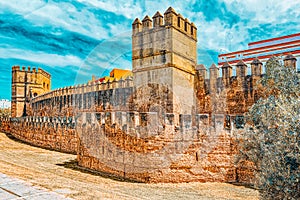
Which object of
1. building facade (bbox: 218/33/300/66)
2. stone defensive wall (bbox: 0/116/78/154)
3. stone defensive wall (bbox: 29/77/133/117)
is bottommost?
stone defensive wall (bbox: 0/116/78/154)

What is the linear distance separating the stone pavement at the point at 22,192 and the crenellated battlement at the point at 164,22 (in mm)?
8239

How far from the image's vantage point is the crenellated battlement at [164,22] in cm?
1045

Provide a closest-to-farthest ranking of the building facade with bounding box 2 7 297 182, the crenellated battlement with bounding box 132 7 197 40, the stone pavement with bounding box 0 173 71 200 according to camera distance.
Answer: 1. the stone pavement with bounding box 0 173 71 200
2. the building facade with bounding box 2 7 297 182
3. the crenellated battlement with bounding box 132 7 197 40

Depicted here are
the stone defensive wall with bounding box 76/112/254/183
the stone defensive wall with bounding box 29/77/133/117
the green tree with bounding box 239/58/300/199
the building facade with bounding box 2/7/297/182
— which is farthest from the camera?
the stone defensive wall with bounding box 29/77/133/117

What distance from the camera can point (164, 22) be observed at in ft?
34.8

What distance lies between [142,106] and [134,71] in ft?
5.18

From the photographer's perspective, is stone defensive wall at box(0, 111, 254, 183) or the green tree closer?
the green tree

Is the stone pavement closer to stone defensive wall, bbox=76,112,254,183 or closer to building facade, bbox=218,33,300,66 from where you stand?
stone defensive wall, bbox=76,112,254,183

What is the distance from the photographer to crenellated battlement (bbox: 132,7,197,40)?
10.5 m

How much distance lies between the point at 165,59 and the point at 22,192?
26.1 ft

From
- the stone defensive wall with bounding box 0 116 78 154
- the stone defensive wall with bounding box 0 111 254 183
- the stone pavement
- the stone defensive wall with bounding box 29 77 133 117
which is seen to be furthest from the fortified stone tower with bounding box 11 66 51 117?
the stone pavement

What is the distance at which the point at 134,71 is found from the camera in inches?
453

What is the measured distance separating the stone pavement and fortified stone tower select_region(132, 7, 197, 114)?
286 inches

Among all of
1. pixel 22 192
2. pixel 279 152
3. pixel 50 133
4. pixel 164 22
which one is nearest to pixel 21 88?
pixel 50 133
